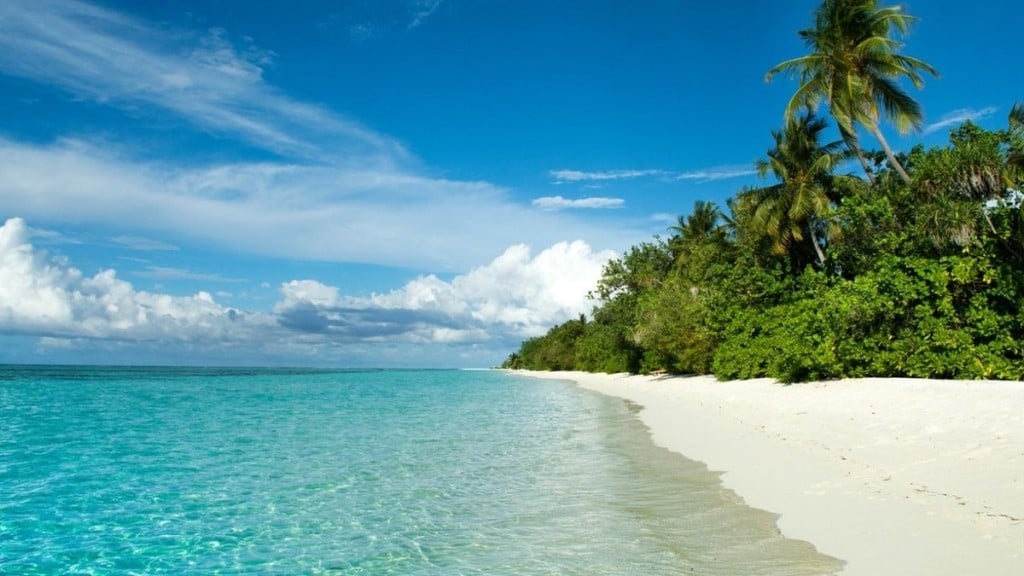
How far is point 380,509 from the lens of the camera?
914cm

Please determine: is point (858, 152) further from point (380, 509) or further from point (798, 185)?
point (380, 509)

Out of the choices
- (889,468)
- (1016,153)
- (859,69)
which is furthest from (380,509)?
(859,69)

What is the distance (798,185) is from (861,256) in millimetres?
8981

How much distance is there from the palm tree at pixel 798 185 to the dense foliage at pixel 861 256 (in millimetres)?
76

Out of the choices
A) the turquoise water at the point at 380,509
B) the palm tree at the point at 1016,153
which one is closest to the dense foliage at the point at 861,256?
the palm tree at the point at 1016,153

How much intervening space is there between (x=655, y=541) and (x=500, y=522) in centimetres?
215

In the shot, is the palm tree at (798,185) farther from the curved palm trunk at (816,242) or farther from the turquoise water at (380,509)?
the turquoise water at (380,509)

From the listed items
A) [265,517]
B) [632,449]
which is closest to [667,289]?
[632,449]

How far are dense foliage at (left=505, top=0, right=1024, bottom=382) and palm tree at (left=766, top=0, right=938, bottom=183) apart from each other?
6cm

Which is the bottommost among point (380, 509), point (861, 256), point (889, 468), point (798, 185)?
point (380, 509)

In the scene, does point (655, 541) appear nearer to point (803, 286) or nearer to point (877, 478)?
point (877, 478)

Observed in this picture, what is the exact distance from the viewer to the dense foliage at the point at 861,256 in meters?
17.7

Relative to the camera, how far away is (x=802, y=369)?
75.8 ft

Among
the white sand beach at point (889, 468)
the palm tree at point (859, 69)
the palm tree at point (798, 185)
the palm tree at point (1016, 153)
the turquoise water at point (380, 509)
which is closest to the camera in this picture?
the white sand beach at point (889, 468)
